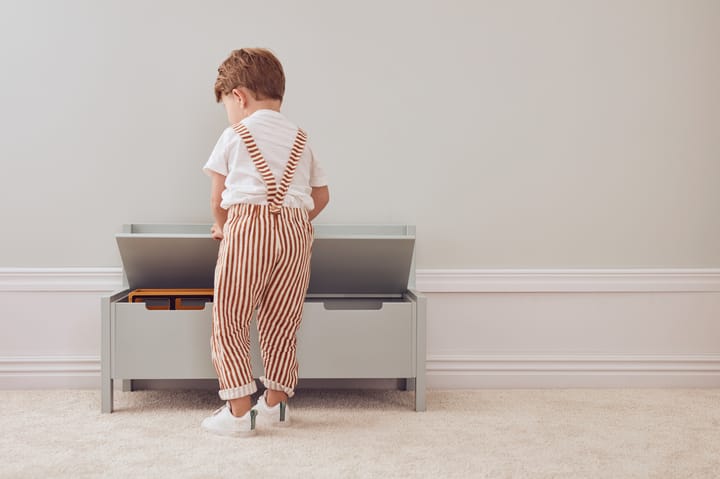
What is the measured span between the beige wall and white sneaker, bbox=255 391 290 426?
673 mm

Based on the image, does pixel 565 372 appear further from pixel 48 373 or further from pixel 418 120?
pixel 48 373

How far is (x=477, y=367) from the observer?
2.24m

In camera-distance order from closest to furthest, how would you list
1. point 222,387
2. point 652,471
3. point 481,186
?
point 652,471 < point 222,387 < point 481,186

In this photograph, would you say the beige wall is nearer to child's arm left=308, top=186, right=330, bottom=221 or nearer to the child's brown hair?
child's arm left=308, top=186, right=330, bottom=221

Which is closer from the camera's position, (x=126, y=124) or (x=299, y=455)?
(x=299, y=455)

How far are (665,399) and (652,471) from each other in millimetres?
698

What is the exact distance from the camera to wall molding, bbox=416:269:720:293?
2.23m

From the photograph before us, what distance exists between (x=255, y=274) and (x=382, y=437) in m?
0.50

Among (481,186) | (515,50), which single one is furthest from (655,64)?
(481,186)

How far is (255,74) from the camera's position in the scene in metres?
1.73

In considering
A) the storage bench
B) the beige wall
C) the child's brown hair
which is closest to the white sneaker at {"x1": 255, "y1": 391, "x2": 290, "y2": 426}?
the storage bench

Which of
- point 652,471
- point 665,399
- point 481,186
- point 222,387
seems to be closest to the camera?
point 652,471

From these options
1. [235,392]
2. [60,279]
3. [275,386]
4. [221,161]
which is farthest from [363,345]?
[60,279]

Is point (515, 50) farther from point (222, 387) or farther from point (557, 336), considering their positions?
point (222, 387)
